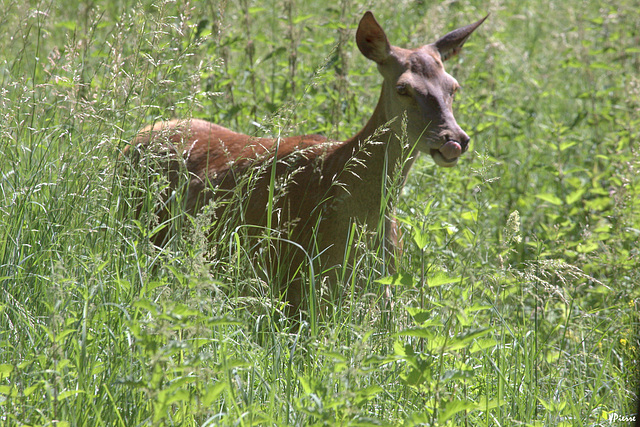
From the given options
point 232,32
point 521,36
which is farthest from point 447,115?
point 521,36

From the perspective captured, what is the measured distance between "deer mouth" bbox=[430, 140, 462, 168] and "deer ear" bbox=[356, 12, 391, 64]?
76 centimetres

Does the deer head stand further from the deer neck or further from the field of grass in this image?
the field of grass

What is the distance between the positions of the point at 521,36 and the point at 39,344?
8.60m

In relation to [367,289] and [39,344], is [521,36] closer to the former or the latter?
[367,289]

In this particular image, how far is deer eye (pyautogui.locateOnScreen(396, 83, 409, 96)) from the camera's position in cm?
381

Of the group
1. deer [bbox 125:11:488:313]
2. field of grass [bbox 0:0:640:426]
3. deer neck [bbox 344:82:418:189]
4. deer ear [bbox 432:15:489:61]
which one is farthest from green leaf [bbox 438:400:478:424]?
deer ear [bbox 432:15:489:61]

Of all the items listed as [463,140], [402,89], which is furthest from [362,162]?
[463,140]

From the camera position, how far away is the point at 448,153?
11.7ft

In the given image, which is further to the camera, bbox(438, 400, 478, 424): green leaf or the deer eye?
the deer eye

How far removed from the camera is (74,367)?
2.31 metres

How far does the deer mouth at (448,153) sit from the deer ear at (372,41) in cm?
76

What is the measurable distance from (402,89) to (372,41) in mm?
418

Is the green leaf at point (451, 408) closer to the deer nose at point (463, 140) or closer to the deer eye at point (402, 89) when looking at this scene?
the deer nose at point (463, 140)

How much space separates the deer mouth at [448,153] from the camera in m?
3.54
